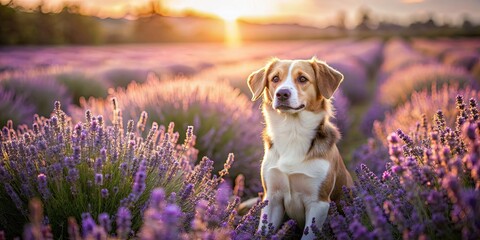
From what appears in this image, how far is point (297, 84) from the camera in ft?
10.8

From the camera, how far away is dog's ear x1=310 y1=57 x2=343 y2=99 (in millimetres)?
3294

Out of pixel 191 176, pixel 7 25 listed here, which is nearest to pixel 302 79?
pixel 191 176

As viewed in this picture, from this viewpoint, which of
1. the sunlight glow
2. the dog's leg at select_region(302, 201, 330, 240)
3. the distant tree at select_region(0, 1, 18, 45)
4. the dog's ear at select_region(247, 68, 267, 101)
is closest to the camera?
the dog's leg at select_region(302, 201, 330, 240)

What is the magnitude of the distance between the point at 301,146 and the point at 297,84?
1.74ft

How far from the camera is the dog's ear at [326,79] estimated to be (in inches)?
130

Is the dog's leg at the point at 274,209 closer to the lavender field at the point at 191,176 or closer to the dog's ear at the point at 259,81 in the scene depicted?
the lavender field at the point at 191,176

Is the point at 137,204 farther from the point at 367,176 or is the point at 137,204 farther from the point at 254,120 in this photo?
the point at 254,120

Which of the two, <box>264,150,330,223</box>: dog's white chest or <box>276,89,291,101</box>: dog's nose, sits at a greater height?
<box>276,89,291,101</box>: dog's nose

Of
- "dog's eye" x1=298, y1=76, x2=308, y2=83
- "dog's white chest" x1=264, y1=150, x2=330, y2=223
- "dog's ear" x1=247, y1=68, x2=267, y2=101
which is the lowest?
"dog's white chest" x1=264, y1=150, x2=330, y2=223

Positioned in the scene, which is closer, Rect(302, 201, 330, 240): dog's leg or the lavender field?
the lavender field

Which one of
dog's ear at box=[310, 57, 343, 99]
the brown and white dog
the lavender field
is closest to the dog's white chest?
the brown and white dog

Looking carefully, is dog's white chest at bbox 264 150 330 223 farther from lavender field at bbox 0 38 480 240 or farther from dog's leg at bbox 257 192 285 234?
lavender field at bbox 0 38 480 240

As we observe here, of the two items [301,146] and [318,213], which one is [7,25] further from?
[318,213]

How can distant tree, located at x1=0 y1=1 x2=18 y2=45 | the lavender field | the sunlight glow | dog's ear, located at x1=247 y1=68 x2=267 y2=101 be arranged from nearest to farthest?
the lavender field < dog's ear, located at x1=247 y1=68 x2=267 y2=101 < distant tree, located at x1=0 y1=1 x2=18 y2=45 < the sunlight glow
